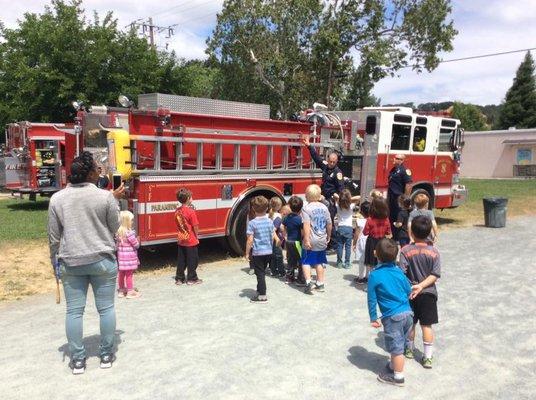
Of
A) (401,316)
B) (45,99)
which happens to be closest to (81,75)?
(45,99)

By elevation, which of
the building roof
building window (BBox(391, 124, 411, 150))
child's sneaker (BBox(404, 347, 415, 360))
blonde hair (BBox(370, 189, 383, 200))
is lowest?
child's sneaker (BBox(404, 347, 415, 360))

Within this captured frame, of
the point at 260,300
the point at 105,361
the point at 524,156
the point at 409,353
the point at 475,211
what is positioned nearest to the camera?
the point at 105,361

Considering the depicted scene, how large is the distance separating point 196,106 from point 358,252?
11.8 ft

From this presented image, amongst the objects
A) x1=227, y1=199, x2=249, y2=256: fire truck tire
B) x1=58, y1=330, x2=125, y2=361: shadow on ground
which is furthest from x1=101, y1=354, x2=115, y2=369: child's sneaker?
x1=227, y1=199, x2=249, y2=256: fire truck tire

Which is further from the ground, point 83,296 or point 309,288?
point 83,296

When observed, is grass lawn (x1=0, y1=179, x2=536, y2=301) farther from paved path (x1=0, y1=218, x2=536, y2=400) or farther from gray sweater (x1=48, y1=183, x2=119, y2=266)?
gray sweater (x1=48, y1=183, x2=119, y2=266)

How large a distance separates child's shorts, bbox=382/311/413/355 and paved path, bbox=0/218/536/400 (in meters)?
0.34

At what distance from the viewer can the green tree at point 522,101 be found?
1999 inches

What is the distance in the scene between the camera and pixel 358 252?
7.33m

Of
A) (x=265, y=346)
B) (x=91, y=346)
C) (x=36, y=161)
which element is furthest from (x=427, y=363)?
(x=36, y=161)

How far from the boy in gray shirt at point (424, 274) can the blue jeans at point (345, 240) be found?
339 cm

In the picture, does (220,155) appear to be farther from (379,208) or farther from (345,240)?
(379,208)

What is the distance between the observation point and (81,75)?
20266mm

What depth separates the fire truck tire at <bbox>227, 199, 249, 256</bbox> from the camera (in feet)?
26.9
